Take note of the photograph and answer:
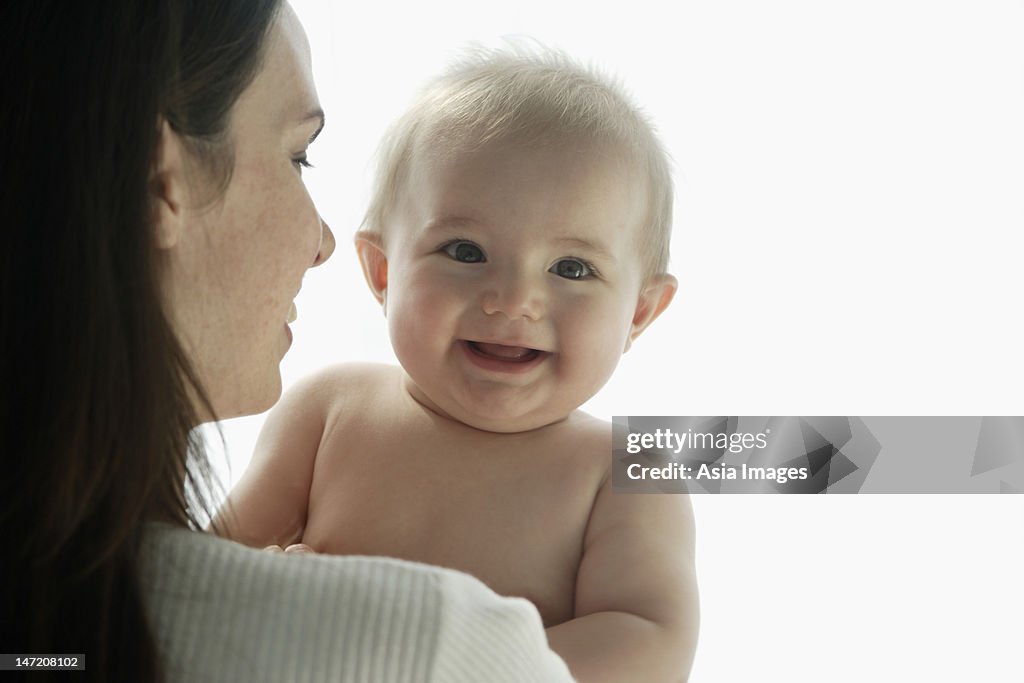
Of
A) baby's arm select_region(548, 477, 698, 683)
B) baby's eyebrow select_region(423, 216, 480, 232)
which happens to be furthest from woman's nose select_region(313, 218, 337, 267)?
baby's arm select_region(548, 477, 698, 683)

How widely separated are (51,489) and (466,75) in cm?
74

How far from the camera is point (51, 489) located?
670 millimetres

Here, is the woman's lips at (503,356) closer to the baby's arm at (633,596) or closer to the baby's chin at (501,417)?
the baby's chin at (501,417)

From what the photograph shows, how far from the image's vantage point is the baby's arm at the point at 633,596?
101 centimetres

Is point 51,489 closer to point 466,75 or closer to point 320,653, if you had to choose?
point 320,653

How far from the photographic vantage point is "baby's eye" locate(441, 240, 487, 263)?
3.84ft

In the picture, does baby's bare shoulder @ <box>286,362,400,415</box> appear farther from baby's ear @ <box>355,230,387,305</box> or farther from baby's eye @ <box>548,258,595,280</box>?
baby's eye @ <box>548,258,595,280</box>

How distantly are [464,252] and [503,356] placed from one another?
0.39ft

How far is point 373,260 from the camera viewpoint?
1294 mm

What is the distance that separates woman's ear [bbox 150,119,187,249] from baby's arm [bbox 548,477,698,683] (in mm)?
518

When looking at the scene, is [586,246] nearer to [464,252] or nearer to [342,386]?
[464,252]

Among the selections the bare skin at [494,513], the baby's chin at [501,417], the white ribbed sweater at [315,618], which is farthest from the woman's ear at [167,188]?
the baby's chin at [501,417]

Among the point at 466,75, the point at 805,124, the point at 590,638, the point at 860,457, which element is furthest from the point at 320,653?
the point at 805,124

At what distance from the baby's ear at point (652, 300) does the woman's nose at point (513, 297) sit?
17cm
